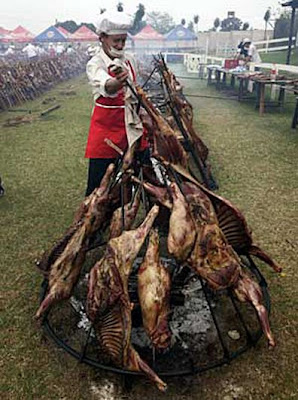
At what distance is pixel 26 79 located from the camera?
15.2 metres

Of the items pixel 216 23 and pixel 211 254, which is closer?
pixel 211 254

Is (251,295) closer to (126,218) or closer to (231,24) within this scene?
(126,218)

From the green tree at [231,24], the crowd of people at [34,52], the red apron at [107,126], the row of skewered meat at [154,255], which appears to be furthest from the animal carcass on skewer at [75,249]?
the green tree at [231,24]

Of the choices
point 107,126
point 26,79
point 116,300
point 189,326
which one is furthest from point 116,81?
point 26,79

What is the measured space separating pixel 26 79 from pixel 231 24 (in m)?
37.1

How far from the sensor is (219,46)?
30516mm

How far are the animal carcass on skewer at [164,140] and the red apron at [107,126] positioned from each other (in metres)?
0.61

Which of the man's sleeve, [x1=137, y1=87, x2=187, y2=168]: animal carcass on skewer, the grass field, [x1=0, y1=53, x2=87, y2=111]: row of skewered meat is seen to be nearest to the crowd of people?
[x1=0, y1=53, x2=87, y2=111]: row of skewered meat

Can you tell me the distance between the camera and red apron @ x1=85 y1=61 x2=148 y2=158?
353cm

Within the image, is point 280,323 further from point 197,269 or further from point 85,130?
point 85,130

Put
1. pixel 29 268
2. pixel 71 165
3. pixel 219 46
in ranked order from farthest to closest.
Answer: pixel 219 46, pixel 71 165, pixel 29 268

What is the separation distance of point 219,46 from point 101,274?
31.3 metres

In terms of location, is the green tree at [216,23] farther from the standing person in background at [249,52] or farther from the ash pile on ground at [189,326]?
the ash pile on ground at [189,326]

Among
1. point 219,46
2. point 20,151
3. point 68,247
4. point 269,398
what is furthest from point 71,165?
point 219,46
